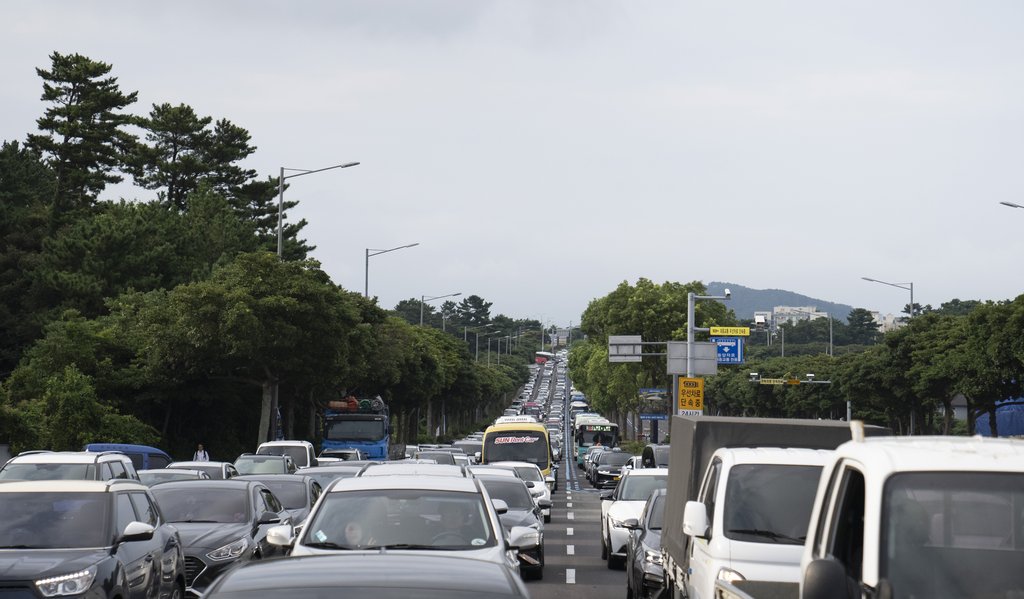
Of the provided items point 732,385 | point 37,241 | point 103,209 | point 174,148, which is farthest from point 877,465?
point 732,385

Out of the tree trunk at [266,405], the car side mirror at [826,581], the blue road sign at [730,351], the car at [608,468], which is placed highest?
the blue road sign at [730,351]

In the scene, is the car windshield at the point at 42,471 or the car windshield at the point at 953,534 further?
the car windshield at the point at 42,471

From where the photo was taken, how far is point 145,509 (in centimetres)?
1351

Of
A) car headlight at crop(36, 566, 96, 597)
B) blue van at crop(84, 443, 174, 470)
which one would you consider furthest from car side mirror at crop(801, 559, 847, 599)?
blue van at crop(84, 443, 174, 470)

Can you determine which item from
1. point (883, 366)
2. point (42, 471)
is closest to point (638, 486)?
point (42, 471)

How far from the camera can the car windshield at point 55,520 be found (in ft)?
38.8

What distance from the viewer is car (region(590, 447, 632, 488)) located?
167 ft

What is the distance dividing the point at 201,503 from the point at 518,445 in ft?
91.1

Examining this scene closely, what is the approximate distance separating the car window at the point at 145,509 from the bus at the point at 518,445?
101 feet

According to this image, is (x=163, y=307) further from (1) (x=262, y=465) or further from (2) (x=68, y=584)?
(2) (x=68, y=584)

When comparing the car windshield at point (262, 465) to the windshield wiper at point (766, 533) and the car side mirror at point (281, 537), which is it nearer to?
the car side mirror at point (281, 537)

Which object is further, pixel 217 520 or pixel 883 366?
pixel 883 366

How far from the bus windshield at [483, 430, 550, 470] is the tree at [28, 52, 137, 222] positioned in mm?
38985

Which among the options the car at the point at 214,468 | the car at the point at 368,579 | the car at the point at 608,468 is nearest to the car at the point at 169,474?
the car at the point at 214,468
